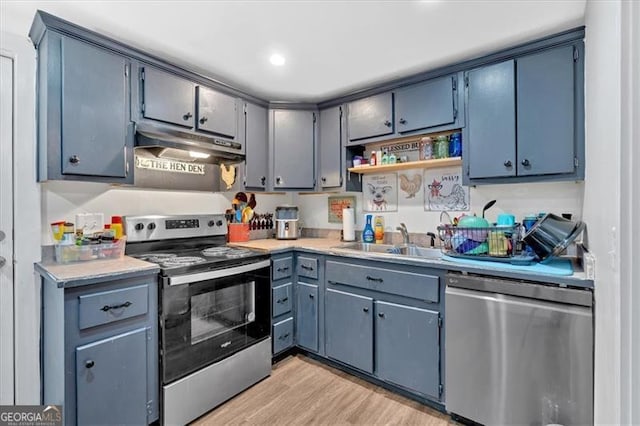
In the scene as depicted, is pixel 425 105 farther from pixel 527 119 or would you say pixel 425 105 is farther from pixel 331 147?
pixel 331 147

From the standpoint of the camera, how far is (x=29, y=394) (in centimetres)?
180

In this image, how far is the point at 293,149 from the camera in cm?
297

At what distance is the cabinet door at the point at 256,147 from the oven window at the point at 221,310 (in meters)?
1.00

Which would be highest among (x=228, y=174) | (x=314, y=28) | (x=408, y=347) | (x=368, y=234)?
(x=314, y=28)

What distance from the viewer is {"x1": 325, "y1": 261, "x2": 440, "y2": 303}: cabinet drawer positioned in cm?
191

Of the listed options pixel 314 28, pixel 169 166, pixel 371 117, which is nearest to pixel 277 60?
pixel 314 28

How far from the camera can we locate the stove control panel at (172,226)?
2174 mm

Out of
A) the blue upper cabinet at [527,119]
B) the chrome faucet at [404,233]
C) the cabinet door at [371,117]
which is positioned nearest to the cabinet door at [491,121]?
the blue upper cabinet at [527,119]

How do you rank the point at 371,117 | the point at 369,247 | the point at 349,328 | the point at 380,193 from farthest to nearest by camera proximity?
1. the point at 380,193
2. the point at 369,247
3. the point at 371,117
4. the point at 349,328

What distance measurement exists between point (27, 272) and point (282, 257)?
158 cm

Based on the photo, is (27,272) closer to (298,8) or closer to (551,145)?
(298,8)

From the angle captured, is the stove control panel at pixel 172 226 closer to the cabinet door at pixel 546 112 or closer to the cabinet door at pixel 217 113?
the cabinet door at pixel 217 113

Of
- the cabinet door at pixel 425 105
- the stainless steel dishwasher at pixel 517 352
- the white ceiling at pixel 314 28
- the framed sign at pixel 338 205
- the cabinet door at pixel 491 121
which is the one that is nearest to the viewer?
the stainless steel dishwasher at pixel 517 352

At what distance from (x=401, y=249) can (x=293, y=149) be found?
1.36 meters
